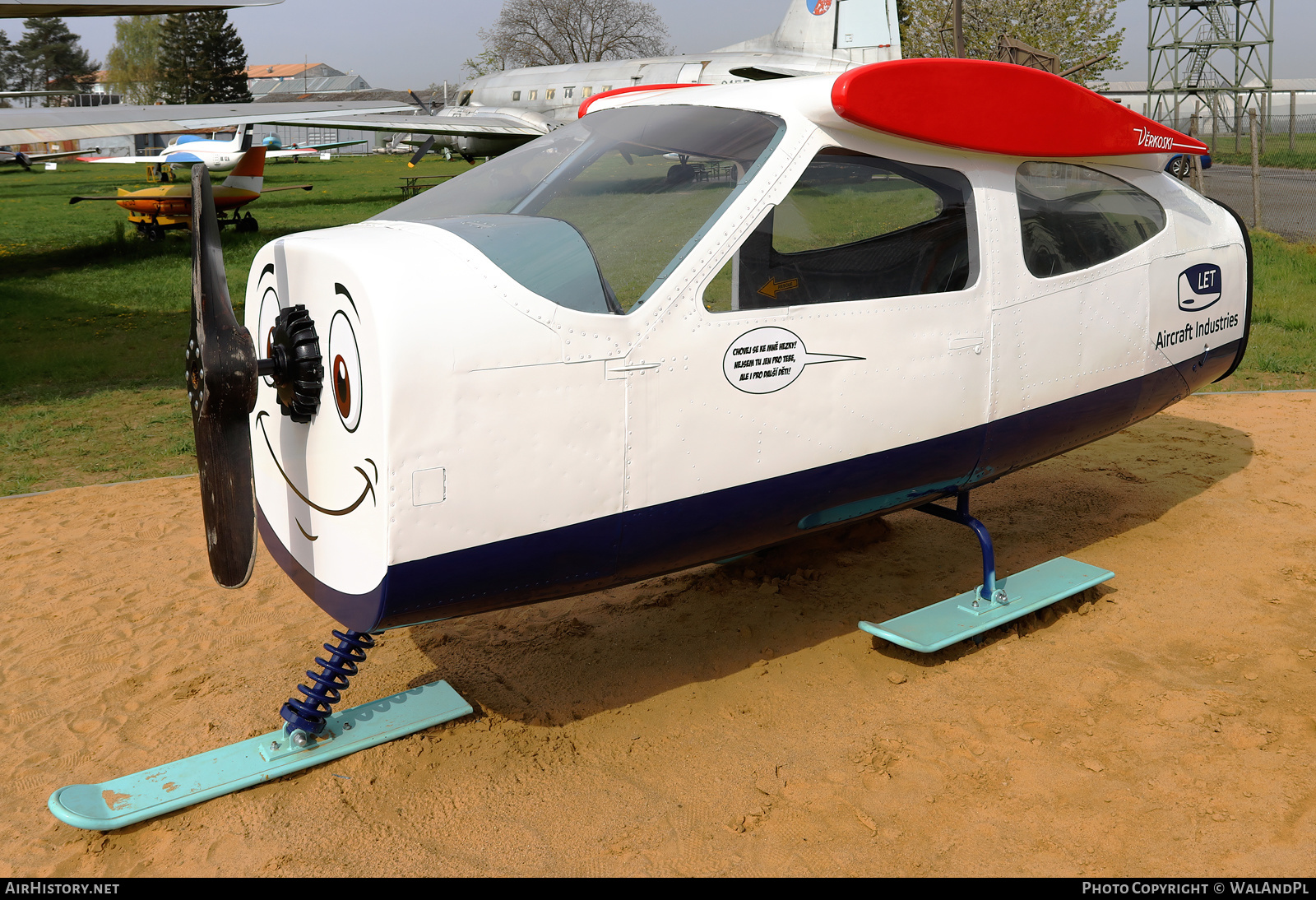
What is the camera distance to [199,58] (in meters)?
69.6

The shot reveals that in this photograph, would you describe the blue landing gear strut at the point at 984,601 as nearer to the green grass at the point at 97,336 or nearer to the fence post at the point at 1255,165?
the green grass at the point at 97,336

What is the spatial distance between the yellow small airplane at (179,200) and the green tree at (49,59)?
316 feet

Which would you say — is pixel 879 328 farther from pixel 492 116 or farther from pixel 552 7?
pixel 552 7

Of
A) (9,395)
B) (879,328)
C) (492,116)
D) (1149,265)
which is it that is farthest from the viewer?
(492,116)

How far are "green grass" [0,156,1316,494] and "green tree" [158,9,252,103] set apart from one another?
5190 centimetres

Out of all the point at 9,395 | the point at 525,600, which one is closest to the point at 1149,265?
the point at 525,600

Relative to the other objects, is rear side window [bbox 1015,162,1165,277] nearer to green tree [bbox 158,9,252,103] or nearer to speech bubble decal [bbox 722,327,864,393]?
speech bubble decal [bbox 722,327,864,393]

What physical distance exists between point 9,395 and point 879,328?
→ 9121 mm

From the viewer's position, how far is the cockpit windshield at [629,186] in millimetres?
3119

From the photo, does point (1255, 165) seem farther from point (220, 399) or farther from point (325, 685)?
point (220, 399)

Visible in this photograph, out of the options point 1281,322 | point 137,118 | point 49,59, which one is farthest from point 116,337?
point 49,59

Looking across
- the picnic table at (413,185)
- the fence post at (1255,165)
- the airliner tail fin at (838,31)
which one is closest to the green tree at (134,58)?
the picnic table at (413,185)

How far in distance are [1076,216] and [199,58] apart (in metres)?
78.6

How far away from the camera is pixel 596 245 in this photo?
3.12m
